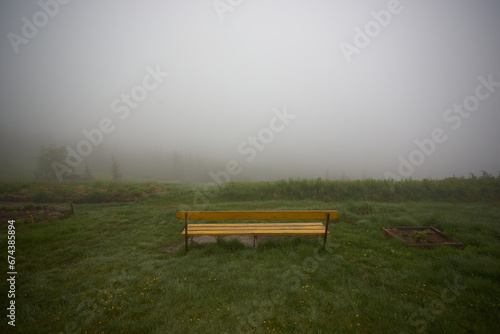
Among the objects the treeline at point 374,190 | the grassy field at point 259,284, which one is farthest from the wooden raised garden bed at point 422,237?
the treeline at point 374,190

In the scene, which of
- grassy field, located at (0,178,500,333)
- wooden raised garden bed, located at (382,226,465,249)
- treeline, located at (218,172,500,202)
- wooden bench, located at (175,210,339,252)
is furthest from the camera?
treeline, located at (218,172,500,202)

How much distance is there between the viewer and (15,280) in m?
3.86

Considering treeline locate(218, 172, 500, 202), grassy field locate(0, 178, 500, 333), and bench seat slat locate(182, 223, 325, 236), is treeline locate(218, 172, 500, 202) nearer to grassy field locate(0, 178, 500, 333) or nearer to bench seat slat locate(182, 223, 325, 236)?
grassy field locate(0, 178, 500, 333)

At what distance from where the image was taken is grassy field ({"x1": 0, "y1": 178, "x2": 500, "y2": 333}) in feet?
8.78

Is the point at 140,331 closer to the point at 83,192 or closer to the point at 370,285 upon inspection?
the point at 370,285

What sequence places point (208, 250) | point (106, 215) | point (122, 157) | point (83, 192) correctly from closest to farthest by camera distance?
point (208, 250) → point (106, 215) → point (83, 192) → point (122, 157)

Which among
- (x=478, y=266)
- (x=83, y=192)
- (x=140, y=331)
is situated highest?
(x=83, y=192)

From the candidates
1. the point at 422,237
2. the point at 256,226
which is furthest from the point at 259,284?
the point at 422,237

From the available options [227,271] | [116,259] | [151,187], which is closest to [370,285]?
[227,271]

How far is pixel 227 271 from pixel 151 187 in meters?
11.4

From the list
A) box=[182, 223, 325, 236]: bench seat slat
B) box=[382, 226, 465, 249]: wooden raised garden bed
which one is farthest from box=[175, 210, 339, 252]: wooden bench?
box=[382, 226, 465, 249]: wooden raised garden bed

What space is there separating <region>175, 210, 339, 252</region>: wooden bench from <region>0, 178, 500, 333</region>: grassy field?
0.41 m

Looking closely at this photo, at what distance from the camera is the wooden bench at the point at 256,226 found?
469 cm

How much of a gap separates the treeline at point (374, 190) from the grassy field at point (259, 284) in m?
6.06
